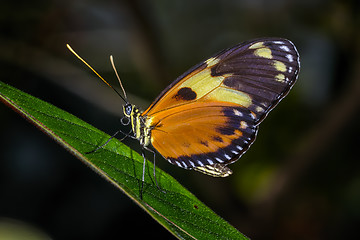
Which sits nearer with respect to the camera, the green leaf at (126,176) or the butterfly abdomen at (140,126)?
the green leaf at (126,176)

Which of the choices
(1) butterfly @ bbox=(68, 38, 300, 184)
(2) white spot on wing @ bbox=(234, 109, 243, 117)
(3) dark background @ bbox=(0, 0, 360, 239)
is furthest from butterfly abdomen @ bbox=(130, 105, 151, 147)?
(3) dark background @ bbox=(0, 0, 360, 239)

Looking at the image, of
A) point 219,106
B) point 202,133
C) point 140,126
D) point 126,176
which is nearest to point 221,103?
point 219,106

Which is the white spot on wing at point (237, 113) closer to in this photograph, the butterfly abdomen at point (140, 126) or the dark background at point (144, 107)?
the butterfly abdomen at point (140, 126)

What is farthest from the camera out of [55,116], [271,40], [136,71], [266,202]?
[136,71]

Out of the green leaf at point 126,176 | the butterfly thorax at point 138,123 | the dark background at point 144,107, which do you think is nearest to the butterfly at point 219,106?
the butterfly thorax at point 138,123

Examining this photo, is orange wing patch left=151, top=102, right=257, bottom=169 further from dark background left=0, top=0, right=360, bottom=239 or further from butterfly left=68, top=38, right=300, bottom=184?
dark background left=0, top=0, right=360, bottom=239

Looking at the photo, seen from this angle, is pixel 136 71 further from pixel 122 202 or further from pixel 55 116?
pixel 55 116

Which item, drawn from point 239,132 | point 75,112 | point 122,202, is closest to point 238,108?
point 239,132

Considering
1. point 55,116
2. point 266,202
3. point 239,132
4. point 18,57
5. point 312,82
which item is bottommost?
point 266,202
